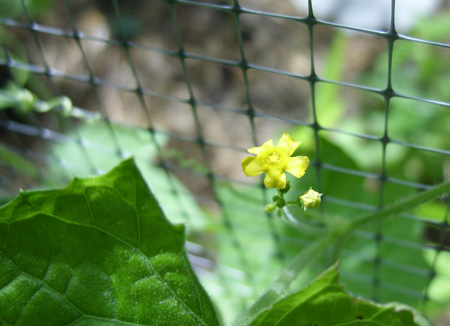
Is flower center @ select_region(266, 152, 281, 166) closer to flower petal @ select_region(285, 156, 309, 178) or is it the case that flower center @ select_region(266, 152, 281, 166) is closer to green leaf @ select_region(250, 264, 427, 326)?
flower petal @ select_region(285, 156, 309, 178)

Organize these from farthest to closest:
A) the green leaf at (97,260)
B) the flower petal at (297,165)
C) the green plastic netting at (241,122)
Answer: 1. the green plastic netting at (241,122)
2. the green leaf at (97,260)
3. the flower petal at (297,165)

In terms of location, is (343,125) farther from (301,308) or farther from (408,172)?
(301,308)

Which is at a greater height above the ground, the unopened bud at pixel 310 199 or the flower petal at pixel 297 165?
the flower petal at pixel 297 165

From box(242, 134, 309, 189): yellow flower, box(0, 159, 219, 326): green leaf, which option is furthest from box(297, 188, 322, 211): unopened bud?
box(0, 159, 219, 326): green leaf

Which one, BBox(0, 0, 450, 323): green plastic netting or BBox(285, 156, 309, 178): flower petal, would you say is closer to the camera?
BBox(285, 156, 309, 178): flower petal

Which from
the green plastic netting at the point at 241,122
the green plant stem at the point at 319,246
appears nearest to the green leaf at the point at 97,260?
the green plant stem at the point at 319,246

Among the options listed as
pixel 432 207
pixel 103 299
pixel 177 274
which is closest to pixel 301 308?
pixel 177 274

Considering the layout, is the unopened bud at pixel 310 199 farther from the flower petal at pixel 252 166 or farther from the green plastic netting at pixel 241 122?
the green plastic netting at pixel 241 122
